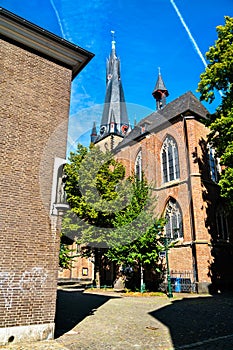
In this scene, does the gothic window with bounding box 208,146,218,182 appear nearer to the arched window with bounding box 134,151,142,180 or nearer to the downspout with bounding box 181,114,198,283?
the downspout with bounding box 181,114,198,283

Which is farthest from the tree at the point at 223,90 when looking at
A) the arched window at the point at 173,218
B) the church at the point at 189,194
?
the arched window at the point at 173,218

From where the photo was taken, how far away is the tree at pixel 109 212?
696 inches

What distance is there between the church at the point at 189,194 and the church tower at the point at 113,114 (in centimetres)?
1848

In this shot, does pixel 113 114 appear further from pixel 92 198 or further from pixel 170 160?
pixel 92 198

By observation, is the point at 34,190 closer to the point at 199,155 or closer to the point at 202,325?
the point at 202,325

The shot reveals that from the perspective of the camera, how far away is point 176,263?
20.5 m

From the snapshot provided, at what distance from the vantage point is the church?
62.4 feet

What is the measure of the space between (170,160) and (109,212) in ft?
25.6

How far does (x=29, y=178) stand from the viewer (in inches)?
281

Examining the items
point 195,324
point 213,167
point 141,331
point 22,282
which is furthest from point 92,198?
point 22,282

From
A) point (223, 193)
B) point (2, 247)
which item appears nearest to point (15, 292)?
point (2, 247)

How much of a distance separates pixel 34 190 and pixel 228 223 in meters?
18.8

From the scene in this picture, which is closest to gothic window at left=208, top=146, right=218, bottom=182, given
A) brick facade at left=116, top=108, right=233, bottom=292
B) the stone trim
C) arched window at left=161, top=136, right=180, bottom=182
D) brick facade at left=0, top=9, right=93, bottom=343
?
brick facade at left=116, top=108, right=233, bottom=292

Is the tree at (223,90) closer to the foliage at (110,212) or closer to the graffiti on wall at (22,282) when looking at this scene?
the foliage at (110,212)
